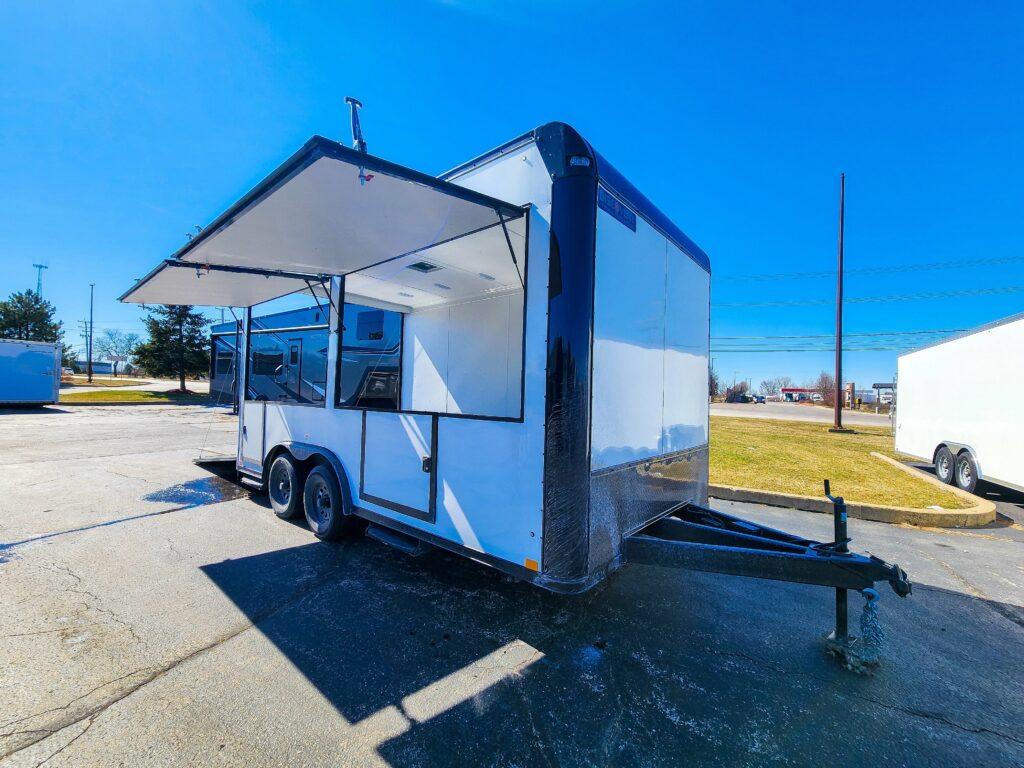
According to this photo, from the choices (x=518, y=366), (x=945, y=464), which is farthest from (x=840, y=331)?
(x=518, y=366)

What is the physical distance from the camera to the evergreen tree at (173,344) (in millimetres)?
28469

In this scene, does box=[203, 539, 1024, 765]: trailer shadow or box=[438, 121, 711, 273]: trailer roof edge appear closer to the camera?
box=[203, 539, 1024, 765]: trailer shadow

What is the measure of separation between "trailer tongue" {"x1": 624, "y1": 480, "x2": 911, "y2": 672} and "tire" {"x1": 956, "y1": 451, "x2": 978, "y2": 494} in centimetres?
718

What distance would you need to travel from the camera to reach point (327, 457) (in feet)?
14.1

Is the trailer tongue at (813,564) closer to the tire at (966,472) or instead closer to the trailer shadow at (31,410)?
the tire at (966,472)

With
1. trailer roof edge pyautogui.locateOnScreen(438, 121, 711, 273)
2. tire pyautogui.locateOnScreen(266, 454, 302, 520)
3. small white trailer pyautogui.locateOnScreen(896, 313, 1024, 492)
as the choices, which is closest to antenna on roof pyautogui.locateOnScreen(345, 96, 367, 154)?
trailer roof edge pyautogui.locateOnScreen(438, 121, 711, 273)

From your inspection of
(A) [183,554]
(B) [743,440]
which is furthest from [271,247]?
(B) [743,440]

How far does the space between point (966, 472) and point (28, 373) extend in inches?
1139

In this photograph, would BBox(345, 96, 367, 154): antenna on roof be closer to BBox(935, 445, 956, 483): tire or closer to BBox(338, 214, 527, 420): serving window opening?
BBox(338, 214, 527, 420): serving window opening

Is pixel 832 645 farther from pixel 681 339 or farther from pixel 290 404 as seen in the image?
pixel 290 404

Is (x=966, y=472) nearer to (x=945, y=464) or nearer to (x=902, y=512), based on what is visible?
(x=945, y=464)

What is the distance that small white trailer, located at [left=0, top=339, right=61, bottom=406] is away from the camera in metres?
17.7

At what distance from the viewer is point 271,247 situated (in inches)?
145

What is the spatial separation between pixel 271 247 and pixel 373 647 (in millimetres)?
3063
